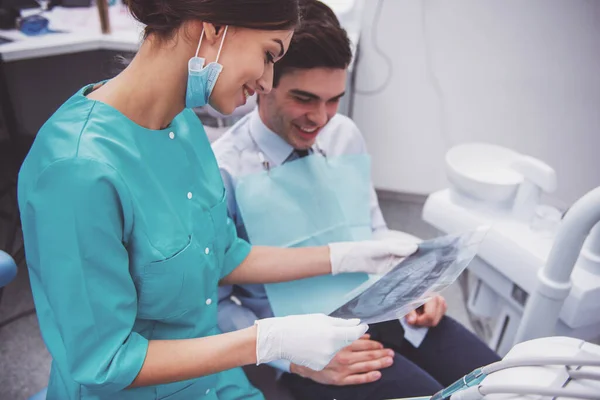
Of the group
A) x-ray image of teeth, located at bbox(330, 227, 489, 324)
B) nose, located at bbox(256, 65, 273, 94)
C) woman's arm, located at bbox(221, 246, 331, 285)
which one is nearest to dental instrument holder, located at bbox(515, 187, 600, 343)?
x-ray image of teeth, located at bbox(330, 227, 489, 324)

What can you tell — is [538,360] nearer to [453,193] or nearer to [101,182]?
[101,182]

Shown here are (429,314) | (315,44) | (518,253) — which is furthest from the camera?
(518,253)

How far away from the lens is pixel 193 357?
76 centimetres

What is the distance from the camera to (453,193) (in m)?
1.48

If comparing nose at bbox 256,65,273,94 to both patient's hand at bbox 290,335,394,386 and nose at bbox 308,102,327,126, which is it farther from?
patient's hand at bbox 290,335,394,386

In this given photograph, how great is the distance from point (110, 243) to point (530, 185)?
1.11 m

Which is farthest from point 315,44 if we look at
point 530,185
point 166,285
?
point 530,185

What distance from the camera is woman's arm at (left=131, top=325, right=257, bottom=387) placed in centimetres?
74

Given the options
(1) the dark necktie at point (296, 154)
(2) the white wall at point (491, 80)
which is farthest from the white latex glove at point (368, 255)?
(2) the white wall at point (491, 80)

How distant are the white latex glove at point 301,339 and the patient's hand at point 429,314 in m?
0.38

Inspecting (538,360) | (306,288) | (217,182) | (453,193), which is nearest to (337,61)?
(217,182)

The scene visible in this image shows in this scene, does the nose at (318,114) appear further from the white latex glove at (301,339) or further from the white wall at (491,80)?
the white wall at (491,80)

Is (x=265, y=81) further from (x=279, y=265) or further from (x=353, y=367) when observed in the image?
(x=353, y=367)

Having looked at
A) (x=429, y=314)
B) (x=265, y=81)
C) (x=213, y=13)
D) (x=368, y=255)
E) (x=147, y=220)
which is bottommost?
(x=429, y=314)
